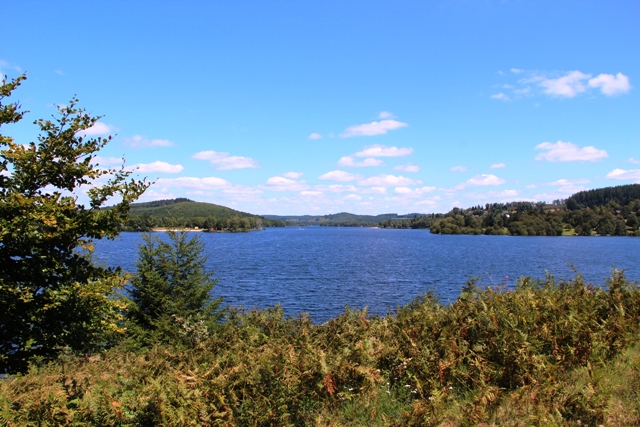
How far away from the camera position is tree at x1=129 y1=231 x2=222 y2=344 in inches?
741

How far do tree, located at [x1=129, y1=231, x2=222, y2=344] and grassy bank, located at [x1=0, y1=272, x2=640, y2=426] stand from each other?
10847 mm

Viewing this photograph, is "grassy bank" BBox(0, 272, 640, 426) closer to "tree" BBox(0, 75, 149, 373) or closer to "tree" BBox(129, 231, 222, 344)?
"tree" BBox(0, 75, 149, 373)

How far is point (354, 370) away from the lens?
6297 mm

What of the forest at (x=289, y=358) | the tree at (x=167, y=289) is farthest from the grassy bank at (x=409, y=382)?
the tree at (x=167, y=289)

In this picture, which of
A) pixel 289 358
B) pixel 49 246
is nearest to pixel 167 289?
pixel 49 246

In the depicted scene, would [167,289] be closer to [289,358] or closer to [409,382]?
[289,358]

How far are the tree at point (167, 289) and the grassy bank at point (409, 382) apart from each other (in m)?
10.8

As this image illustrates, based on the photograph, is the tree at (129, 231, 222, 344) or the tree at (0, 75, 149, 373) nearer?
the tree at (0, 75, 149, 373)

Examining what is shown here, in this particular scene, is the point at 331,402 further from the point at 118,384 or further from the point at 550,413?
the point at 118,384

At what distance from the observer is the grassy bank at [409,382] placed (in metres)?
5.18

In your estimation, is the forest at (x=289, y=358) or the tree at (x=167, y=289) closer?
the forest at (x=289, y=358)

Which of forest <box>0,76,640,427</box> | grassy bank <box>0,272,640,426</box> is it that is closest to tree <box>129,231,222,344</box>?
forest <box>0,76,640,427</box>

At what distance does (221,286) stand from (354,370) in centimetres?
3613

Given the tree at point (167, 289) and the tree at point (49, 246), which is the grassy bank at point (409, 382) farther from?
the tree at point (167, 289)
